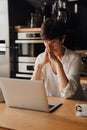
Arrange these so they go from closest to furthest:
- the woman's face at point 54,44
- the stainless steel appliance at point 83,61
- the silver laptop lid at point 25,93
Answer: the silver laptop lid at point 25,93, the woman's face at point 54,44, the stainless steel appliance at point 83,61

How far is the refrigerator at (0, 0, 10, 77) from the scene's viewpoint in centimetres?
299

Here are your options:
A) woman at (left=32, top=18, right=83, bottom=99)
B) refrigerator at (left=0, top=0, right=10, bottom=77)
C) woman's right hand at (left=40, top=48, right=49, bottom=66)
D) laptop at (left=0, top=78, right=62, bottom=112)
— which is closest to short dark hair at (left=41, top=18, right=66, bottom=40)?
woman at (left=32, top=18, right=83, bottom=99)

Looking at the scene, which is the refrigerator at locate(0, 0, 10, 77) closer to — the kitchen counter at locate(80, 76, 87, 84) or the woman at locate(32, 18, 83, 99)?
the kitchen counter at locate(80, 76, 87, 84)

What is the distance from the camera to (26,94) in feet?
Answer: 4.19

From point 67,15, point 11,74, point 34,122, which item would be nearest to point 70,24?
point 67,15

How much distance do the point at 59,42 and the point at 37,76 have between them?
33cm

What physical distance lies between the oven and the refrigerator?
0.14 meters

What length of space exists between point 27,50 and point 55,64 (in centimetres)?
136

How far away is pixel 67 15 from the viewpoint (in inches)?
111

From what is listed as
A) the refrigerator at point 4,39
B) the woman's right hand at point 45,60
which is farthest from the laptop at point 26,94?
the refrigerator at point 4,39

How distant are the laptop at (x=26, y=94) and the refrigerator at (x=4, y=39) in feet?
5.65

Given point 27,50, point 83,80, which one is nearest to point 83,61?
point 83,80

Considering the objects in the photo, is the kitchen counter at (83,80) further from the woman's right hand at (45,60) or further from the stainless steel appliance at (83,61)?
the woman's right hand at (45,60)

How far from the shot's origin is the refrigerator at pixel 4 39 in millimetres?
2994
